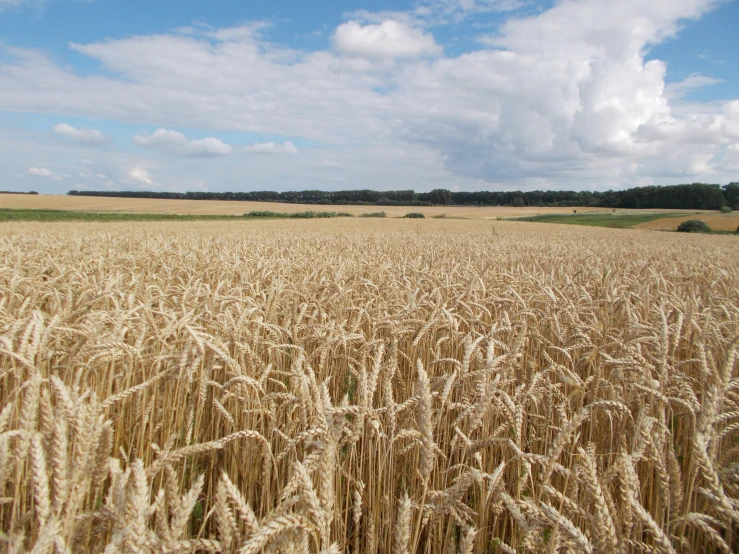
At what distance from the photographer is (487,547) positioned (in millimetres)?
2090

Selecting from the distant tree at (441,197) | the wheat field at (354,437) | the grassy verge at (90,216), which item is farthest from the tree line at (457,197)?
the wheat field at (354,437)

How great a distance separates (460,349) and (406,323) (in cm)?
49

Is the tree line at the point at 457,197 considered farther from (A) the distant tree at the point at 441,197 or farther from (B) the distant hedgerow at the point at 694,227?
(B) the distant hedgerow at the point at 694,227

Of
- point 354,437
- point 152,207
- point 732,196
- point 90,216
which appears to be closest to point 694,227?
point 732,196

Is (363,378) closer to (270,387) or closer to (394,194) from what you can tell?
(270,387)

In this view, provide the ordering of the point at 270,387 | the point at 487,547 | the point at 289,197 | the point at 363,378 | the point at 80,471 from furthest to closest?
the point at 289,197 < the point at 270,387 < the point at 487,547 < the point at 363,378 < the point at 80,471

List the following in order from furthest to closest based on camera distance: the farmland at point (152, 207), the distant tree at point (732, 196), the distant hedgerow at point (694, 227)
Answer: the distant tree at point (732, 196) → the farmland at point (152, 207) → the distant hedgerow at point (694, 227)

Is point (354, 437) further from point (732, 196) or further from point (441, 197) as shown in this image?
point (441, 197)

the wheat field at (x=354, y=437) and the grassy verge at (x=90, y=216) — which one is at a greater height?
the grassy verge at (x=90, y=216)

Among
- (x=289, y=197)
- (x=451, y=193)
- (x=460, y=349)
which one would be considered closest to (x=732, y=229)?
(x=460, y=349)

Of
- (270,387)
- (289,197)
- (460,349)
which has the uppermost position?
(289,197)

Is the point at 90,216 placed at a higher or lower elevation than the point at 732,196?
lower

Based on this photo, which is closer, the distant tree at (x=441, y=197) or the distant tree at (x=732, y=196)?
the distant tree at (x=732, y=196)

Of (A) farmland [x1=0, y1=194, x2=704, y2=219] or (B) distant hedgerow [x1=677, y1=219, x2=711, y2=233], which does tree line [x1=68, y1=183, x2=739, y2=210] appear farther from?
(B) distant hedgerow [x1=677, y1=219, x2=711, y2=233]
